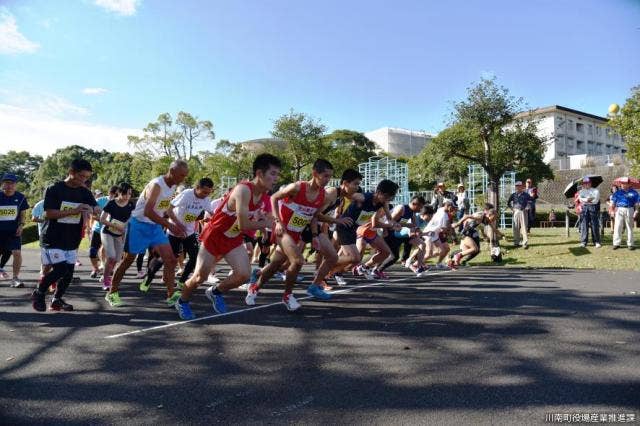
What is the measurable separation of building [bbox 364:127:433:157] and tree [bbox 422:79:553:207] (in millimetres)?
75682

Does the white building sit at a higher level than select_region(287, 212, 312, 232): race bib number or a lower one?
higher

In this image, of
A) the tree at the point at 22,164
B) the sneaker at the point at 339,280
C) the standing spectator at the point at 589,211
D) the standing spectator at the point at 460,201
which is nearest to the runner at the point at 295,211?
the sneaker at the point at 339,280

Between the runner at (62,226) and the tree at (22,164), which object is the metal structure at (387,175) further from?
the tree at (22,164)

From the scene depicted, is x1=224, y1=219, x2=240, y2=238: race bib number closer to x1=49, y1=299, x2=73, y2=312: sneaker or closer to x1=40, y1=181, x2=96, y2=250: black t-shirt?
x1=40, y1=181, x2=96, y2=250: black t-shirt

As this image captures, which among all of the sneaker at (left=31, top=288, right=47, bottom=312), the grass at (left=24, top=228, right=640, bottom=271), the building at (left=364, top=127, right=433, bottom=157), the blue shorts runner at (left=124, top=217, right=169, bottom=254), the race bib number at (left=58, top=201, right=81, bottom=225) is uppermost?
the building at (left=364, top=127, right=433, bottom=157)

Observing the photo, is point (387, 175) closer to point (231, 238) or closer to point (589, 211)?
point (589, 211)

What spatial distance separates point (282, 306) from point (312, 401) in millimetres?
3627

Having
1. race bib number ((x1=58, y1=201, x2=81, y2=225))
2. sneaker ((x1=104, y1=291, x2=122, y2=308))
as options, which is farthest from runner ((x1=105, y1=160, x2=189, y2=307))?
race bib number ((x1=58, y1=201, x2=81, y2=225))

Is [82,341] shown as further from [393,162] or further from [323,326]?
[393,162]

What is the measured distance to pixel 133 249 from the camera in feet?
21.4

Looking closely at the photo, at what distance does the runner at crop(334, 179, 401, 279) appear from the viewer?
8.24 metres

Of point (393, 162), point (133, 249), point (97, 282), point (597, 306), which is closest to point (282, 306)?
point (133, 249)

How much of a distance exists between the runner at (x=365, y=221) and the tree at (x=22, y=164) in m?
105

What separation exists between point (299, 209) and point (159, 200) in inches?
75.7
